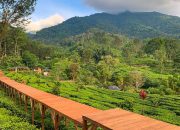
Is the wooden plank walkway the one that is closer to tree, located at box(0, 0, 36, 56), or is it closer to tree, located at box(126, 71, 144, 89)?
tree, located at box(0, 0, 36, 56)

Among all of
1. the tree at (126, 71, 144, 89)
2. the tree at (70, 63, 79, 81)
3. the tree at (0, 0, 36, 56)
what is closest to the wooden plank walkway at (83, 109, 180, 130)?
the tree at (0, 0, 36, 56)

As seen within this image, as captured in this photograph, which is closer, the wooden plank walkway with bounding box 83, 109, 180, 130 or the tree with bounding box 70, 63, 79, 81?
the wooden plank walkway with bounding box 83, 109, 180, 130

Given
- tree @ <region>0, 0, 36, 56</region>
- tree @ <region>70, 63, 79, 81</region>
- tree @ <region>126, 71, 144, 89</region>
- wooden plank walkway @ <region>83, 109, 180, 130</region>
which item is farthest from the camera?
tree @ <region>70, 63, 79, 81</region>

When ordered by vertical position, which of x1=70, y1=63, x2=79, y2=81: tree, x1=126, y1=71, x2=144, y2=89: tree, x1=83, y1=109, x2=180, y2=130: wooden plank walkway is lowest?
x1=126, y1=71, x2=144, y2=89: tree

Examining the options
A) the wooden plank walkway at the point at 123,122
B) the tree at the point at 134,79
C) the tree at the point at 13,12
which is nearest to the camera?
the wooden plank walkway at the point at 123,122

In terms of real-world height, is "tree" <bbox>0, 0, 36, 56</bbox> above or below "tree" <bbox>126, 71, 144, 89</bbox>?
above

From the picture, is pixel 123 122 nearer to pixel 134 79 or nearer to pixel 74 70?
pixel 134 79

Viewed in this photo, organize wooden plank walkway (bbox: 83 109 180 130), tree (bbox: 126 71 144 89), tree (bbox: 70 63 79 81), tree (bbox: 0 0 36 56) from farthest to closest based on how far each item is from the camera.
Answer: tree (bbox: 70 63 79 81)
tree (bbox: 126 71 144 89)
tree (bbox: 0 0 36 56)
wooden plank walkway (bbox: 83 109 180 130)

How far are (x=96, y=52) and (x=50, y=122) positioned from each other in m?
87.9

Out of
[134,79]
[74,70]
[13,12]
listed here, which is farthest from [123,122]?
[74,70]

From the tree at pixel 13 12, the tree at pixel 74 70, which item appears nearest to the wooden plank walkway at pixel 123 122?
the tree at pixel 13 12

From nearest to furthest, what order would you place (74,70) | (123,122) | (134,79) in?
1. (123,122)
2. (134,79)
3. (74,70)

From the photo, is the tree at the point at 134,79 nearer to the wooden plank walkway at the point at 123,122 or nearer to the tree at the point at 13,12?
the tree at the point at 13,12

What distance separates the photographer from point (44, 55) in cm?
11288
